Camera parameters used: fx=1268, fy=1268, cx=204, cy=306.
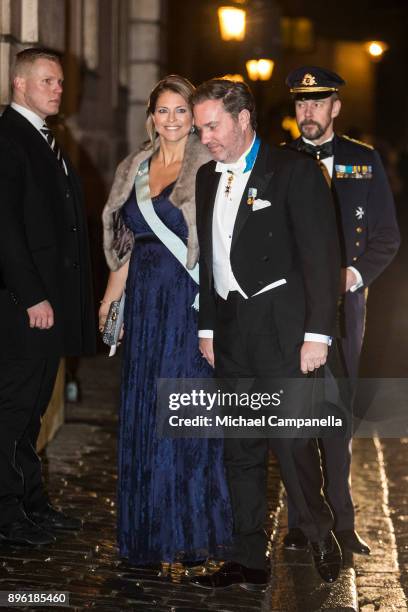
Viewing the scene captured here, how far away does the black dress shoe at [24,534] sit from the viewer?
5879mm

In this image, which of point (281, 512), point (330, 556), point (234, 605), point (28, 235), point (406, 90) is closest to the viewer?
point (234, 605)

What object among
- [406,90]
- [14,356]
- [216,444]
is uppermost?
[406,90]

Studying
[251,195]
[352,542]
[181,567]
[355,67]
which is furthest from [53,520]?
[355,67]

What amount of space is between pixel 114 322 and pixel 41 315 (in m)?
0.34

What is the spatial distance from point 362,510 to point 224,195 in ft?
7.45

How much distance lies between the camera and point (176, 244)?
5.60m

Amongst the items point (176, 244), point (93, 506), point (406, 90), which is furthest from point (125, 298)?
point (406, 90)

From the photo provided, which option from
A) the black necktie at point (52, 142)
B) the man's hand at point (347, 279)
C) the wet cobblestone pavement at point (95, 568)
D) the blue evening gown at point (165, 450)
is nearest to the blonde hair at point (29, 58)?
the black necktie at point (52, 142)

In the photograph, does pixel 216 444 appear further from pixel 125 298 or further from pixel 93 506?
pixel 93 506

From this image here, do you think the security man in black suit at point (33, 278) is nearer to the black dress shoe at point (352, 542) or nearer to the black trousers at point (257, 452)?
the black trousers at point (257, 452)

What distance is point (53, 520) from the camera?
20.3 feet

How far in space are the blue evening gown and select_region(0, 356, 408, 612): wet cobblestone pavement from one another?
0.15 meters

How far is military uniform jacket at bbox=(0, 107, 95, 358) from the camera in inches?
227

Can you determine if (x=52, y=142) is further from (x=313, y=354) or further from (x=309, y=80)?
(x=313, y=354)
